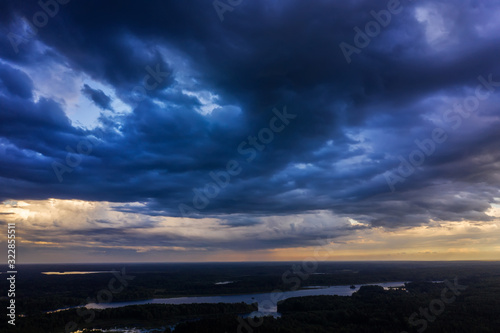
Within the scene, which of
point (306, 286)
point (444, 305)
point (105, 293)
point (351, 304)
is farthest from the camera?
point (306, 286)

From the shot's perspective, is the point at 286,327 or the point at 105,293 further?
the point at 105,293

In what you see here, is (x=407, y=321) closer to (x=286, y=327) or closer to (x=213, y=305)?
(x=286, y=327)

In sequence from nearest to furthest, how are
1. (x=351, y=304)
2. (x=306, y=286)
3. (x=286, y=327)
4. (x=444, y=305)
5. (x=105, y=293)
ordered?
(x=286, y=327), (x=444, y=305), (x=351, y=304), (x=105, y=293), (x=306, y=286)

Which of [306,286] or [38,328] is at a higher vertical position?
Answer: [38,328]

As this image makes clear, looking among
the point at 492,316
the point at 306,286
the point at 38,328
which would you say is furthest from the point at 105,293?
the point at 492,316

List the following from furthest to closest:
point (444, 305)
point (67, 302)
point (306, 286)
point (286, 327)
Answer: point (306, 286) < point (67, 302) < point (444, 305) < point (286, 327)

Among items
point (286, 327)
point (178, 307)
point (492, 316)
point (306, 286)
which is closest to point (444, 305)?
point (492, 316)

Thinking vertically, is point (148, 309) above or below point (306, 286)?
above

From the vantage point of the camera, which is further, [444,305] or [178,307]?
[178,307]

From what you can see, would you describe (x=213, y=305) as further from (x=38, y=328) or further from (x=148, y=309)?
(x=38, y=328)
